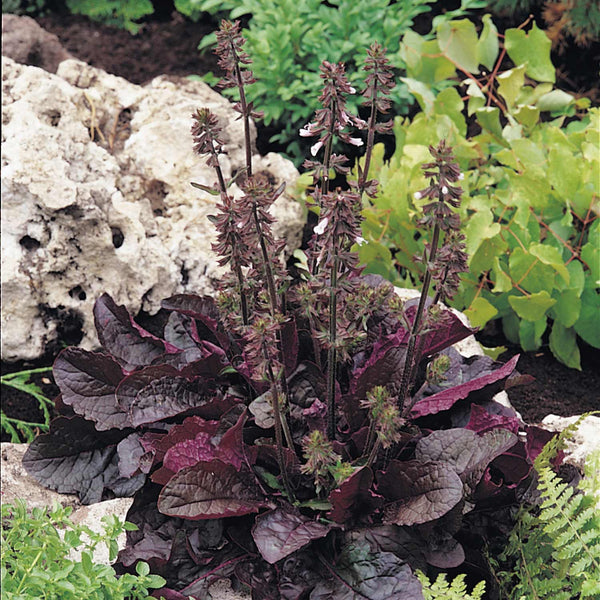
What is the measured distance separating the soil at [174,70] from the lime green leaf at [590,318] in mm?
188

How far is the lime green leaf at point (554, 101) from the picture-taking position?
380 centimetres

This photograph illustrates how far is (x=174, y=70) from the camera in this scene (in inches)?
217

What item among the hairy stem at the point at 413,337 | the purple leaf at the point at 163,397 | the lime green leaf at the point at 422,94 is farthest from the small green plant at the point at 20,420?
the lime green leaf at the point at 422,94

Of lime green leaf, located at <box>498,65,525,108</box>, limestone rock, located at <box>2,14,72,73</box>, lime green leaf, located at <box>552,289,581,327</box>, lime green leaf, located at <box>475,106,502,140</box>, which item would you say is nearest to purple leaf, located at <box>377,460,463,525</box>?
lime green leaf, located at <box>552,289,581,327</box>

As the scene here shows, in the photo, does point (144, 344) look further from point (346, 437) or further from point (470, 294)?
point (470, 294)

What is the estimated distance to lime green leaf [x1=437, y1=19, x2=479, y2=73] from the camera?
383 centimetres

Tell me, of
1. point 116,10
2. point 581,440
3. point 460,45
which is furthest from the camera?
point 116,10

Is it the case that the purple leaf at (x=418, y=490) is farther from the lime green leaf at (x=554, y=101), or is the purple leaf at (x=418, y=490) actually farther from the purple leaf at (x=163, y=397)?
the lime green leaf at (x=554, y=101)

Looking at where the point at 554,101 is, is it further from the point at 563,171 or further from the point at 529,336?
the point at 529,336

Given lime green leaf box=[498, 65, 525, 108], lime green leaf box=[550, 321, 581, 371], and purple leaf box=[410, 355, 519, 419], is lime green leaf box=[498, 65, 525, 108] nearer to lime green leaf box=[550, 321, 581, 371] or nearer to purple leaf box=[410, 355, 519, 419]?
lime green leaf box=[550, 321, 581, 371]

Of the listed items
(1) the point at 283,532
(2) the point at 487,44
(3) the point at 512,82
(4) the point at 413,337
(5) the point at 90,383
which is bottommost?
(5) the point at 90,383

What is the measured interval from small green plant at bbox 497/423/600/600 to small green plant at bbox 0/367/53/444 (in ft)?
6.20

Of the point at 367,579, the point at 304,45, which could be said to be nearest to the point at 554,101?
the point at 304,45

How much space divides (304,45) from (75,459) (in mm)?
2757
